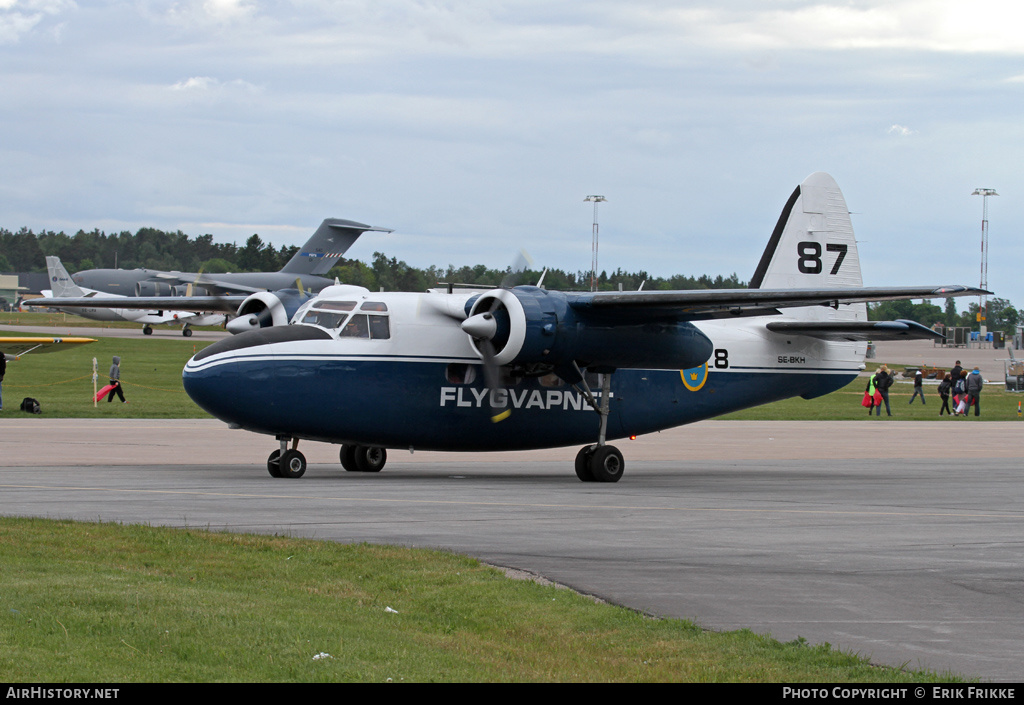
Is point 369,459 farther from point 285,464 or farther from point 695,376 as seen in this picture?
point 695,376

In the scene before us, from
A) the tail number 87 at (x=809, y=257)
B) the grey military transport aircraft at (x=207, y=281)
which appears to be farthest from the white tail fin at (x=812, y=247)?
the grey military transport aircraft at (x=207, y=281)

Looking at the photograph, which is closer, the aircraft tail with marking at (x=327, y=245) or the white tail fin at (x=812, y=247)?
the white tail fin at (x=812, y=247)

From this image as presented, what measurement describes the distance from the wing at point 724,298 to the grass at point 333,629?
9.48 meters

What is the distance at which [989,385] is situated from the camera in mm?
74250

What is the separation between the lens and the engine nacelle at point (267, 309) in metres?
21.9

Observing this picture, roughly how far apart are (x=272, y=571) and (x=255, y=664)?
3.35 metres

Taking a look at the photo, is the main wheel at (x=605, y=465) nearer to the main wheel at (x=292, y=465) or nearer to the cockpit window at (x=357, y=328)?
the cockpit window at (x=357, y=328)

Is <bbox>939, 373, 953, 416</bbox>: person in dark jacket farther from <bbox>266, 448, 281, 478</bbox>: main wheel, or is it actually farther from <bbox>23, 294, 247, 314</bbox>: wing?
<bbox>266, 448, 281, 478</bbox>: main wheel

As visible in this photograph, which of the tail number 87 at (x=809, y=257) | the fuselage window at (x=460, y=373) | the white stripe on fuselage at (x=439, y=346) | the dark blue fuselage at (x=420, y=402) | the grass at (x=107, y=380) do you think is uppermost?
the tail number 87 at (x=809, y=257)

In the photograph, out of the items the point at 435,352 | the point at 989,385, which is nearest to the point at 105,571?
the point at 435,352

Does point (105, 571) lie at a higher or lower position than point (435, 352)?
lower

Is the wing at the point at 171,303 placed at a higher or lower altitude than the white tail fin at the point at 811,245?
lower

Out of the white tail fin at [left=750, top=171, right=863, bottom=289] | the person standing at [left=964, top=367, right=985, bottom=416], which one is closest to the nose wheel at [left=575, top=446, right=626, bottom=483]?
the white tail fin at [left=750, top=171, right=863, bottom=289]
